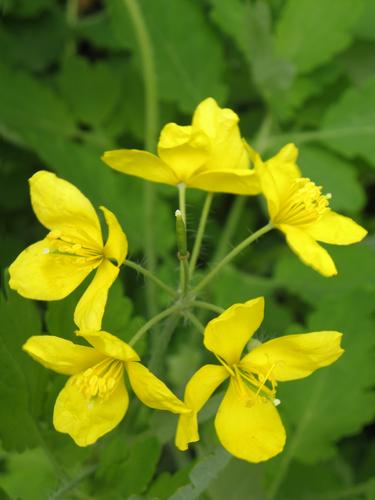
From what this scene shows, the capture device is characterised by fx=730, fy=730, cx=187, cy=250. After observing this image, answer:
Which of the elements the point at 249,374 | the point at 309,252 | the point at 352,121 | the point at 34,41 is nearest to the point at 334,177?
the point at 352,121

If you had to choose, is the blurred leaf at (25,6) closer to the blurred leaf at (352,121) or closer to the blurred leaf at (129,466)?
the blurred leaf at (352,121)

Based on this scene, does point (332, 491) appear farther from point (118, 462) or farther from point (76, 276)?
point (76, 276)

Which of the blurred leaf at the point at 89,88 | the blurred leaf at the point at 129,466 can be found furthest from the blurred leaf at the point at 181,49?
the blurred leaf at the point at 129,466

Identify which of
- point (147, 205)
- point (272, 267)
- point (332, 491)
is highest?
point (147, 205)

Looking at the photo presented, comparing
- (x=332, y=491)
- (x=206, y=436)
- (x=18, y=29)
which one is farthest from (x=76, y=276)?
(x=18, y=29)

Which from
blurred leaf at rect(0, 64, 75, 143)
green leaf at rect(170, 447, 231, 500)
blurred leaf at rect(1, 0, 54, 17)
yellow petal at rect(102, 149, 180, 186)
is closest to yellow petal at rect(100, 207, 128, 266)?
yellow petal at rect(102, 149, 180, 186)

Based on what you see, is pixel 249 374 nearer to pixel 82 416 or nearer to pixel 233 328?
pixel 233 328
